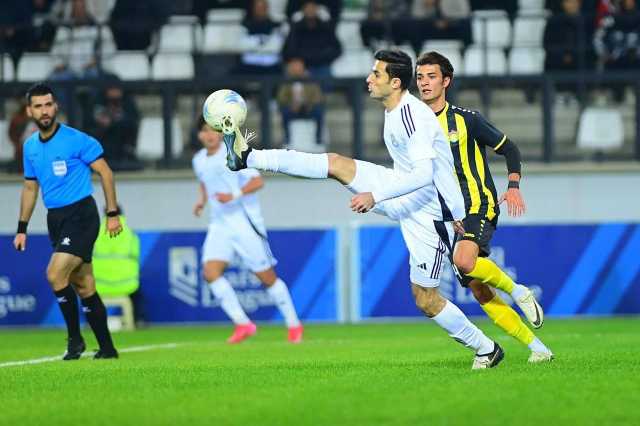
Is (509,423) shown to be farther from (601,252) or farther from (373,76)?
(601,252)

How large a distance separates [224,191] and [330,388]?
23.5ft

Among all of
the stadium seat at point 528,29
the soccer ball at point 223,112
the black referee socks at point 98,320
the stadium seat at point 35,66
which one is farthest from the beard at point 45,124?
the stadium seat at point 528,29

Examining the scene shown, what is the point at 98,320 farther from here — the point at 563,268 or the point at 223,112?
the point at 563,268

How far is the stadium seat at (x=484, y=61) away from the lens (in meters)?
21.0

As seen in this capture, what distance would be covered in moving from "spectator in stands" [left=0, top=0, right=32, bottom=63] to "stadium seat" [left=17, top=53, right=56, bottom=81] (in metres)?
0.13

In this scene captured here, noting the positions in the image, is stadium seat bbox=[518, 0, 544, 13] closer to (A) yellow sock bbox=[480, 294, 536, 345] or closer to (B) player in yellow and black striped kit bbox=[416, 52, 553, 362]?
(B) player in yellow and black striped kit bbox=[416, 52, 553, 362]

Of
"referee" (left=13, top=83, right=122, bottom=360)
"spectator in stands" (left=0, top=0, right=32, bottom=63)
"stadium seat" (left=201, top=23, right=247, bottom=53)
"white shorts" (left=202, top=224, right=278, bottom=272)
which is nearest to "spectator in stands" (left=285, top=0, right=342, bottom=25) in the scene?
"stadium seat" (left=201, top=23, right=247, bottom=53)

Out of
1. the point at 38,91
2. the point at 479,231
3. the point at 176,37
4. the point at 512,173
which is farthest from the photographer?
the point at 176,37

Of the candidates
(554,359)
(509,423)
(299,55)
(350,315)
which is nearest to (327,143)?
(299,55)

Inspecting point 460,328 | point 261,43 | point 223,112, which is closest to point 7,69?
point 261,43

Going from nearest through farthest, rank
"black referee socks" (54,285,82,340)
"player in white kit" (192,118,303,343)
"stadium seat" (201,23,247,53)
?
"black referee socks" (54,285,82,340) → "player in white kit" (192,118,303,343) → "stadium seat" (201,23,247,53)

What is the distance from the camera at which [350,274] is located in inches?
757

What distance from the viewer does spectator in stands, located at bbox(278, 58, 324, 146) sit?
2036 centimetres

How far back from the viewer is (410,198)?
388 inches
